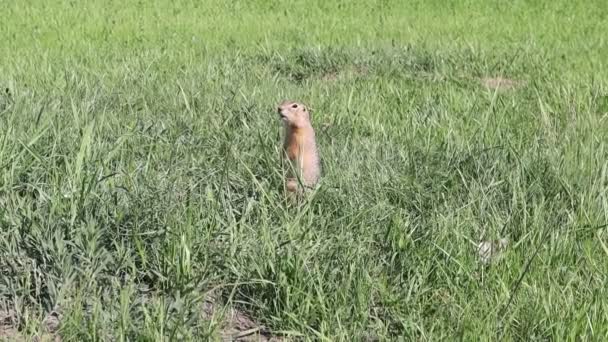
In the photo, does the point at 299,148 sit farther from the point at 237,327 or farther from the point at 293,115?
the point at 237,327

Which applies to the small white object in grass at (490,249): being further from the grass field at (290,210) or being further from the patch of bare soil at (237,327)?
the patch of bare soil at (237,327)

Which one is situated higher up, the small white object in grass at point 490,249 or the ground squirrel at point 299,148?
the ground squirrel at point 299,148

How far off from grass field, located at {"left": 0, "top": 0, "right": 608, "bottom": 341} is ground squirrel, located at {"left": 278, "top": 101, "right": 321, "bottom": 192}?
76 mm

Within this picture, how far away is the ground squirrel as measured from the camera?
11.1 feet

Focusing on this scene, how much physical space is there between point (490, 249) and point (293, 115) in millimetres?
1038

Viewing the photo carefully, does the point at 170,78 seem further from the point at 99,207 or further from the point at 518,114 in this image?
the point at 99,207

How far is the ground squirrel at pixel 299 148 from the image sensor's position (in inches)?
134

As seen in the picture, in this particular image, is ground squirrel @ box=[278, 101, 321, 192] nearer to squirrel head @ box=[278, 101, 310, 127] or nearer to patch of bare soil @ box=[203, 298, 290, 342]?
squirrel head @ box=[278, 101, 310, 127]

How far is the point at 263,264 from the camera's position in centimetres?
275

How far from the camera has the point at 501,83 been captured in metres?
6.39

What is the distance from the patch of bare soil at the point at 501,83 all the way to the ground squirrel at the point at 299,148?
2.83m

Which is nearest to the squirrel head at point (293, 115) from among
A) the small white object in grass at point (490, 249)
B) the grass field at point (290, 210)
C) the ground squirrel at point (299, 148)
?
the ground squirrel at point (299, 148)

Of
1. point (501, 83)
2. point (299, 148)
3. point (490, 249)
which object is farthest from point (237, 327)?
point (501, 83)

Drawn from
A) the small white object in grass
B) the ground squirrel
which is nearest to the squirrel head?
the ground squirrel
